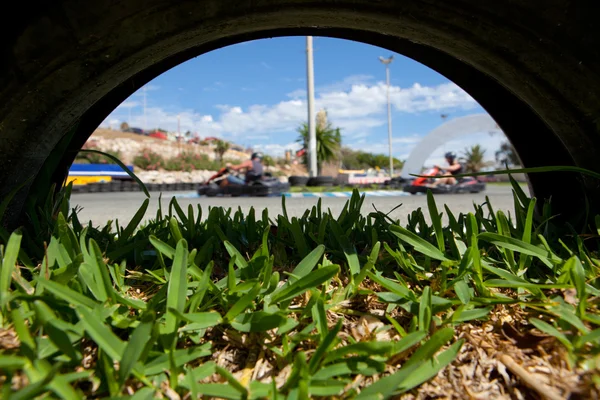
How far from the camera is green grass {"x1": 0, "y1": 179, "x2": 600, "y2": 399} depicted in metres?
0.67

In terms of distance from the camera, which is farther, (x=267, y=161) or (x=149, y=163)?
(x=267, y=161)

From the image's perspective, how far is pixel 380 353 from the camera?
2.37 ft

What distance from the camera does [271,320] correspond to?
783 millimetres

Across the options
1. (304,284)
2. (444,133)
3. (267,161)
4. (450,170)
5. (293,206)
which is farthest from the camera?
(267,161)

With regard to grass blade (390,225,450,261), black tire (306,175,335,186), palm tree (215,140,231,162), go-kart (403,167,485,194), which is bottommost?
go-kart (403,167,485,194)

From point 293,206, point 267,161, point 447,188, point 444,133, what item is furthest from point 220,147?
point 293,206

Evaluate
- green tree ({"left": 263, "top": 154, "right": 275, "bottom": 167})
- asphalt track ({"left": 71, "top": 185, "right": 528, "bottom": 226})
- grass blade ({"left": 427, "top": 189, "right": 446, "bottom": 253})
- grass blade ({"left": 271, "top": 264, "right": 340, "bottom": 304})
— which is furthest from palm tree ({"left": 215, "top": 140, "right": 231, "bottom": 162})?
grass blade ({"left": 271, "top": 264, "right": 340, "bottom": 304})

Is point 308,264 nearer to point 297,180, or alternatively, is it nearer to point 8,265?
point 8,265

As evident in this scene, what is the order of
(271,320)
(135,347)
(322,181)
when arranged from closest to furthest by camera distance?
1. (135,347)
2. (271,320)
3. (322,181)

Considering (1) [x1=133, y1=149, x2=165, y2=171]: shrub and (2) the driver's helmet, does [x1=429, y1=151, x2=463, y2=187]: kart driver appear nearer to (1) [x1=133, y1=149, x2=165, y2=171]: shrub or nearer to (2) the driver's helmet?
(2) the driver's helmet

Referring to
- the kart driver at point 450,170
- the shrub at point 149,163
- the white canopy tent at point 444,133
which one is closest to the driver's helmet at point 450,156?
the kart driver at point 450,170

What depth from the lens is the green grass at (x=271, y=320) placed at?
0.67m

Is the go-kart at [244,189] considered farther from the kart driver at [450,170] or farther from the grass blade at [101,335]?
the grass blade at [101,335]

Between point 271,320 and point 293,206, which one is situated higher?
point 271,320
